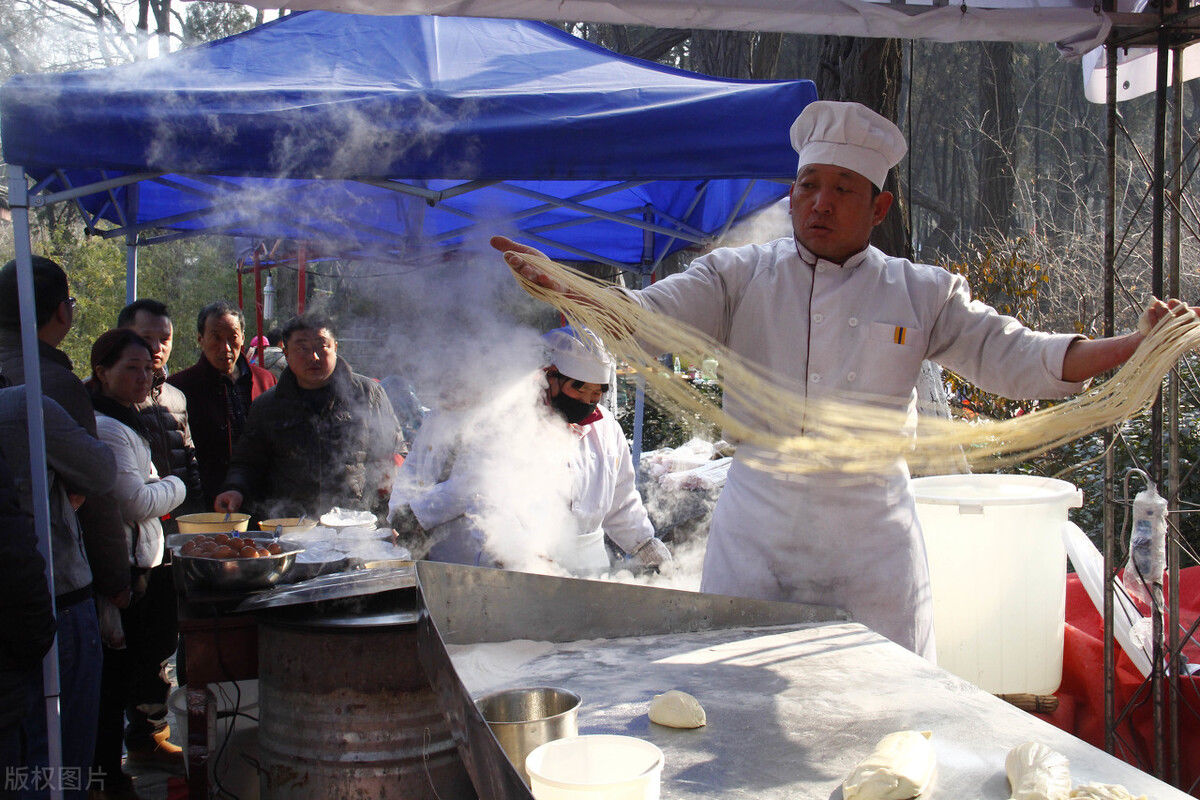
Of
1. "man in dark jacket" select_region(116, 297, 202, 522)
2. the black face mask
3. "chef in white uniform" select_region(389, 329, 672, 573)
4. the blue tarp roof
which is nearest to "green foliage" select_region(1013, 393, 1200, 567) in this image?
"chef in white uniform" select_region(389, 329, 672, 573)

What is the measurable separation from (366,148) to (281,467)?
1.63 metres

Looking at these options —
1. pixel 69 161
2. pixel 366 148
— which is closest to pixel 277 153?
pixel 366 148

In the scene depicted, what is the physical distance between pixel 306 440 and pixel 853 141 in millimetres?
2780

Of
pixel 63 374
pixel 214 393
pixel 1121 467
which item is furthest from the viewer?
pixel 1121 467

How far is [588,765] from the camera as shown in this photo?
1.36m

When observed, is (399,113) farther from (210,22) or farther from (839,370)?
(210,22)

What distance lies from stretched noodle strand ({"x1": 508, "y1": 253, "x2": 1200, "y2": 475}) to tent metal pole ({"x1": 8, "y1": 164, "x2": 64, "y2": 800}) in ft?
5.65

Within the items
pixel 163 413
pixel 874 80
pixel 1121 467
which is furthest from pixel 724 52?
pixel 163 413

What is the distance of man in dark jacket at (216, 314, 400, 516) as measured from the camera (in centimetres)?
397

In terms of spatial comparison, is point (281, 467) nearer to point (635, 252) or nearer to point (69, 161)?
point (69, 161)

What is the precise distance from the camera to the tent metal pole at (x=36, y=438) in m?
2.58

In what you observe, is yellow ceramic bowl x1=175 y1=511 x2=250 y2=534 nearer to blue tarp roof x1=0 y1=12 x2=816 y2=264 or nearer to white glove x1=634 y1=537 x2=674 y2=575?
blue tarp roof x1=0 y1=12 x2=816 y2=264

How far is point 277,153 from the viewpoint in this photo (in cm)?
302

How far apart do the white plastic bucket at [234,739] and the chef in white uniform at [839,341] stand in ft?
5.78
